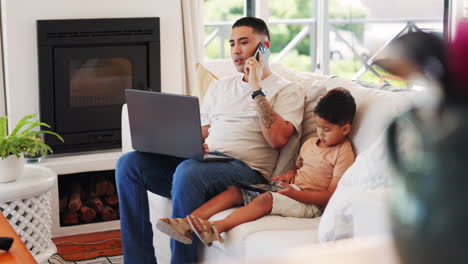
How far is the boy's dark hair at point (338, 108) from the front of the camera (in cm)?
237

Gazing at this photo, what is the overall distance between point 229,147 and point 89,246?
117 centimetres

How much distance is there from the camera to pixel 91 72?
3869mm

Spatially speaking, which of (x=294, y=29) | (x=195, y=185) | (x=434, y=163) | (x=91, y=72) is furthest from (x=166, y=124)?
(x=294, y=29)

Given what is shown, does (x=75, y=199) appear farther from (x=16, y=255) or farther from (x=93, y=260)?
(x=16, y=255)

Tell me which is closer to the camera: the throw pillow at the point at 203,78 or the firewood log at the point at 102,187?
the throw pillow at the point at 203,78

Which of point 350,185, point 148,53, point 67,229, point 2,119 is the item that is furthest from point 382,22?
point 350,185

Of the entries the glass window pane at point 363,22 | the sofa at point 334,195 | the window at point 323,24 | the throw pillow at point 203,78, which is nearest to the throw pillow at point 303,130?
the sofa at point 334,195

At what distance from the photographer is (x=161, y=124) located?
261cm

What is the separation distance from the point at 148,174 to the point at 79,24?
1342 mm

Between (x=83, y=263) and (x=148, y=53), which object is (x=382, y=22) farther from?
(x=83, y=263)

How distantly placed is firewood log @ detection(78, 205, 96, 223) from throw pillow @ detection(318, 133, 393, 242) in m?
2.07

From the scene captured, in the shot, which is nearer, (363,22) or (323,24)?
(323,24)

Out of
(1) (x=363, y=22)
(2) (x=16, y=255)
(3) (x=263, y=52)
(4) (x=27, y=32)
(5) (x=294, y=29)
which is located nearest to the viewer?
(2) (x=16, y=255)

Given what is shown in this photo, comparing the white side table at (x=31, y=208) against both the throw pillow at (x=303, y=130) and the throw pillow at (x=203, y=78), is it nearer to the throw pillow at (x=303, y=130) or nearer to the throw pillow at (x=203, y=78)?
the throw pillow at (x=203, y=78)
